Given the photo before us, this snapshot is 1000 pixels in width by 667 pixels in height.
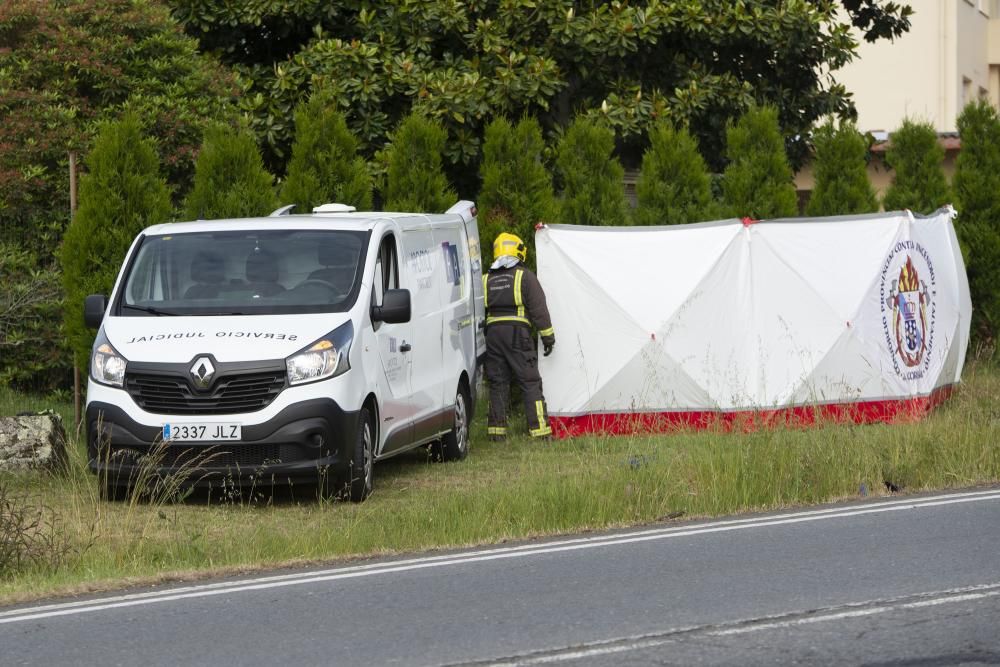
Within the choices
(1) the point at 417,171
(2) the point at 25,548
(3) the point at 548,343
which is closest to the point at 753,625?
(2) the point at 25,548

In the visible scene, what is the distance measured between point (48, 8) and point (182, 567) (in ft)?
34.1

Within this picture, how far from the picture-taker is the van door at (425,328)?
13656mm

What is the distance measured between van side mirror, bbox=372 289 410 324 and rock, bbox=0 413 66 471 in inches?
131

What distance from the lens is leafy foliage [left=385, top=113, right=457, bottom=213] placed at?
59.2 feet

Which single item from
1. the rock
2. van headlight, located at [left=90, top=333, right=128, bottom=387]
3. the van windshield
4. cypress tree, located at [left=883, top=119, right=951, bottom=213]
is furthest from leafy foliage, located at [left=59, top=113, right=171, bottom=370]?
cypress tree, located at [left=883, top=119, right=951, bottom=213]

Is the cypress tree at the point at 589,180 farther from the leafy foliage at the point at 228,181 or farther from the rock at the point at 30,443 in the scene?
the rock at the point at 30,443

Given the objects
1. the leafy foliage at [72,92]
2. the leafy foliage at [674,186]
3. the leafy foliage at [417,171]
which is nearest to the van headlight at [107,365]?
the leafy foliage at [72,92]

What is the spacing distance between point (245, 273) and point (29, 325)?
596 centimetres

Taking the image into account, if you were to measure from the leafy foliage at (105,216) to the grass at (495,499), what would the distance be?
7.37ft

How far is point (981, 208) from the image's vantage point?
22.6 meters

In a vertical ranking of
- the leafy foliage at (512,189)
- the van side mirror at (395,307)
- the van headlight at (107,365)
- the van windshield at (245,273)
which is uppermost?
the leafy foliage at (512,189)

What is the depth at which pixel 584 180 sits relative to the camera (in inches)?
733

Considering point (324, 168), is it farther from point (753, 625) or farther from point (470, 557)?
point (753, 625)

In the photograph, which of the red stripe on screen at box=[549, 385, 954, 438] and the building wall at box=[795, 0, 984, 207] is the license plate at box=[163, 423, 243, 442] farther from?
the building wall at box=[795, 0, 984, 207]
